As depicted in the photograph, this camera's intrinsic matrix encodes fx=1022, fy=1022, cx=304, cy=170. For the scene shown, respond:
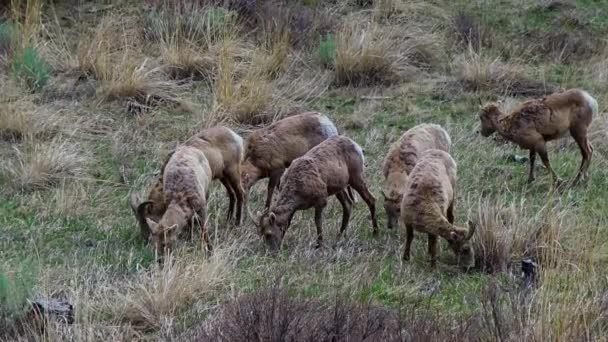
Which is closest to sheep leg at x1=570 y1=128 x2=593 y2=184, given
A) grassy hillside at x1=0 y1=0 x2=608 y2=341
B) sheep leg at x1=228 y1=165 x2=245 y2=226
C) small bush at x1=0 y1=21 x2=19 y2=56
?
grassy hillside at x1=0 y1=0 x2=608 y2=341

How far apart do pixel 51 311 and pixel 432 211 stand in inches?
122

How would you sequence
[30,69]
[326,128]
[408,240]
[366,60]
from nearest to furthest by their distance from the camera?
[408,240], [326,128], [30,69], [366,60]

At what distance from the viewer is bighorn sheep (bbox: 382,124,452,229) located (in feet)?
30.4

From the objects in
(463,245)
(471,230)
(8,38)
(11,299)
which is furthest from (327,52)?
(11,299)

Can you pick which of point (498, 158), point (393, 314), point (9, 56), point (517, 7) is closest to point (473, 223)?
point (393, 314)

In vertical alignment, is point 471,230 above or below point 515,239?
above

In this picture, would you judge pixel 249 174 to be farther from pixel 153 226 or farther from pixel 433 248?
pixel 433 248

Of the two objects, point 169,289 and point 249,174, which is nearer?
point 169,289

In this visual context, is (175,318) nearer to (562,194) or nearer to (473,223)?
(473,223)

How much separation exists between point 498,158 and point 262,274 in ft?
15.3

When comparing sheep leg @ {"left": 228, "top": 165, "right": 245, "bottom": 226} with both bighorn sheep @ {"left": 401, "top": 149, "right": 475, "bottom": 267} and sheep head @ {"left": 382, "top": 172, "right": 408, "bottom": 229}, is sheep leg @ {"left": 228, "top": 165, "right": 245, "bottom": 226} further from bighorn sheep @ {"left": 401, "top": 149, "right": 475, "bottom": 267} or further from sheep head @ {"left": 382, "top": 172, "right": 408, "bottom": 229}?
bighorn sheep @ {"left": 401, "top": 149, "right": 475, "bottom": 267}

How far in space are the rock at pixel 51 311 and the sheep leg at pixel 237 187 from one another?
10.0ft

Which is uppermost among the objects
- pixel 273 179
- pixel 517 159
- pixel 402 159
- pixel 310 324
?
pixel 310 324

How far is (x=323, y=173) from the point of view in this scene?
361 inches
